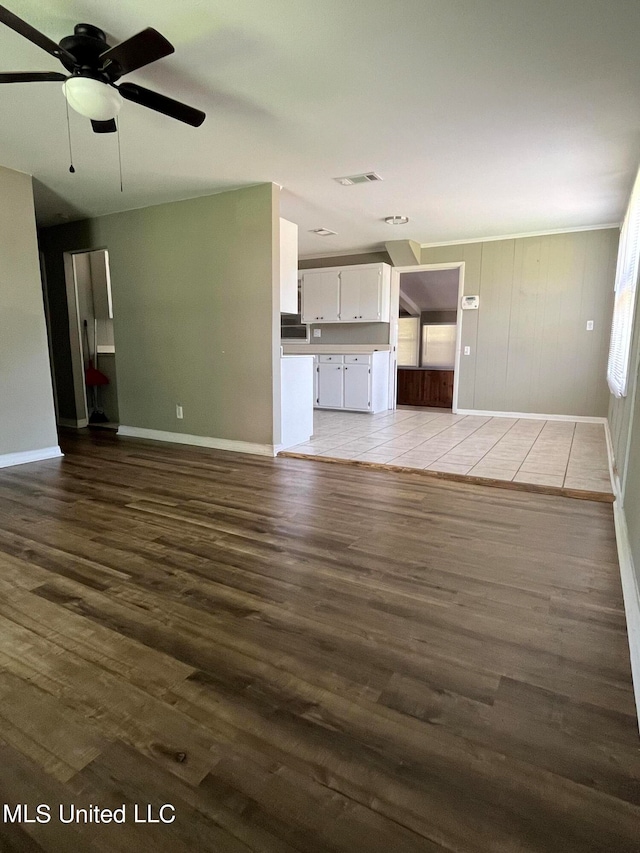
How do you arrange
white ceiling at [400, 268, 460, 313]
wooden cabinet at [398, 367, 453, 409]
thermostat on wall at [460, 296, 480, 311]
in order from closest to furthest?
thermostat on wall at [460, 296, 480, 311] → white ceiling at [400, 268, 460, 313] → wooden cabinet at [398, 367, 453, 409]

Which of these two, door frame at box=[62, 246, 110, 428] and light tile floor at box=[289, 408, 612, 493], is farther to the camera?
door frame at box=[62, 246, 110, 428]

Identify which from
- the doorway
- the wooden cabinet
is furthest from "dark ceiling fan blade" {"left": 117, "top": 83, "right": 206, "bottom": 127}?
the wooden cabinet

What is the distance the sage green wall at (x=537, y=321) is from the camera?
5820 mm

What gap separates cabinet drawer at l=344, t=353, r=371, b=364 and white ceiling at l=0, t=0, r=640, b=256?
7.84 feet

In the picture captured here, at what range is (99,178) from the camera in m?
4.02

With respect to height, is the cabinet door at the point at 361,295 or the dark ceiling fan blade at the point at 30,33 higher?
the dark ceiling fan blade at the point at 30,33

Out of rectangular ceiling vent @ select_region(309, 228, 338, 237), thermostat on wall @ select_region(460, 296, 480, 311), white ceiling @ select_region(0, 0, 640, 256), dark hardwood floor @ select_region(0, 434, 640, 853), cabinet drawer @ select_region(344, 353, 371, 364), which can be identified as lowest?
dark hardwood floor @ select_region(0, 434, 640, 853)

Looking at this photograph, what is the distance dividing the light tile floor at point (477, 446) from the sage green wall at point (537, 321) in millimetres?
392

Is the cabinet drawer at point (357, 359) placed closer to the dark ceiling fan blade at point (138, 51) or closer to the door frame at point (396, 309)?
the door frame at point (396, 309)

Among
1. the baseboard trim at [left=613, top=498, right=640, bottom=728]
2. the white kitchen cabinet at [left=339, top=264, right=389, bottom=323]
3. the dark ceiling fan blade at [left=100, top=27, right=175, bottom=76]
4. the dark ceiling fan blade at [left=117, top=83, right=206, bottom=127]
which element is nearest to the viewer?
the baseboard trim at [left=613, top=498, right=640, bottom=728]

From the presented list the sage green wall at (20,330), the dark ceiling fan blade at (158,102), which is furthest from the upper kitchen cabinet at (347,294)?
the dark ceiling fan blade at (158,102)

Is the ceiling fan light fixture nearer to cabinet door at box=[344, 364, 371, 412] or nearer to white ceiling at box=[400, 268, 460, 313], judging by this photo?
cabinet door at box=[344, 364, 371, 412]

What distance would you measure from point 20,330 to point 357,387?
4303 mm

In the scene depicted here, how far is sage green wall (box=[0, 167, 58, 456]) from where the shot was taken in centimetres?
395
